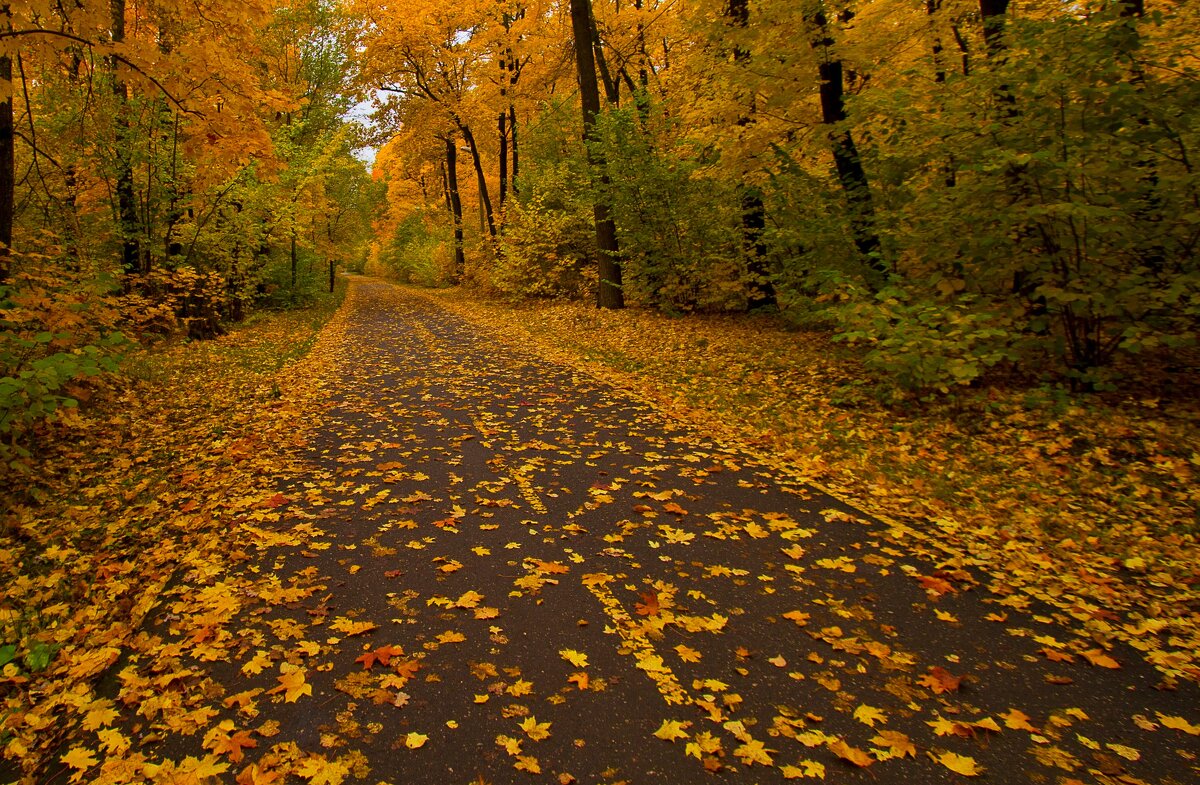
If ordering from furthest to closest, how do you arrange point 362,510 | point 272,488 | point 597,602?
point 272,488 → point 362,510 → point 597,602

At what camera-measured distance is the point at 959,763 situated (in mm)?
2580

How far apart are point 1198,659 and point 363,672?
449cm

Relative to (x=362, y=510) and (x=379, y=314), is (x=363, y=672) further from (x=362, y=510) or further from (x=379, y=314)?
(x=379, y=314)

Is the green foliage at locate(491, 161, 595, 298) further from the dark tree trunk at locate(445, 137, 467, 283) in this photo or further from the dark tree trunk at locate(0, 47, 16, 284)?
the dark tree trunk at locate(0, 47, 16, 284)

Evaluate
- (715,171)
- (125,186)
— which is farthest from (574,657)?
(125,186)

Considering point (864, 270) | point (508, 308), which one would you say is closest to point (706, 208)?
point (864, 270)

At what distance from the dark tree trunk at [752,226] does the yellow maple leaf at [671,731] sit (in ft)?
32.8

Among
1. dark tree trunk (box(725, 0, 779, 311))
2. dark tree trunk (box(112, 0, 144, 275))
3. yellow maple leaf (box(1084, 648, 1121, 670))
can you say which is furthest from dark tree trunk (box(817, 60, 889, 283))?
dark tree trunk (box(112, 0, 144, 275))

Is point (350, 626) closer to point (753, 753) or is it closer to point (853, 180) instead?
point (753, 753)

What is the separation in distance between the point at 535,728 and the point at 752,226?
37.5 feet

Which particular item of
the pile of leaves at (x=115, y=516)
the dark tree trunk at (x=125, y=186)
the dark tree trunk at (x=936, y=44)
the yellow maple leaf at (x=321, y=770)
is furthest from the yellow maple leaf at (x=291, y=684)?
the dark tree trunk at (x=125, y=186)

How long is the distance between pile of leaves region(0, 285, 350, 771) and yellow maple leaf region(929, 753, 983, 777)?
3.99 meters

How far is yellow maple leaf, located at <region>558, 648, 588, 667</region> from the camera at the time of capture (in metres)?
3.23

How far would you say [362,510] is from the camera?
5.02 metres
